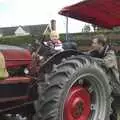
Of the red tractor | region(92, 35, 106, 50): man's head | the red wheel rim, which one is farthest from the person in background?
the red wheel rim

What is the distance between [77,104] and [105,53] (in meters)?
1.29

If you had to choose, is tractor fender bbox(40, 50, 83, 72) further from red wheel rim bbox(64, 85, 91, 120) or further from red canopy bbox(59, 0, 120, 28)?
red canopy bbox(59, 0, 120, 28)

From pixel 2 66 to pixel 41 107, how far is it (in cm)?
74

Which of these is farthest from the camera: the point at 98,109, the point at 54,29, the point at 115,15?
the point at 115,15

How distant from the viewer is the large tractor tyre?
249 inches

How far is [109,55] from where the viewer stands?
7.62 metres

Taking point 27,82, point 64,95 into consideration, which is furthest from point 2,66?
point 64,95

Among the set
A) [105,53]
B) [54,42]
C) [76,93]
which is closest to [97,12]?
[105,53]

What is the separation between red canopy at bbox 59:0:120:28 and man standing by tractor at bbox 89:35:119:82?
70cm

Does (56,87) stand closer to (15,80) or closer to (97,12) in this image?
(15,80)

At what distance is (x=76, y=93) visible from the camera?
6863 millimetres

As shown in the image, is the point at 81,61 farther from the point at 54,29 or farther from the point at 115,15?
the point at 115,15

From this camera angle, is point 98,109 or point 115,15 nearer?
point 98,109

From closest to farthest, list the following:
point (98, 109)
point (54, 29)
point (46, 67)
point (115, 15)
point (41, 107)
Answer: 1. point (41, 107)
2. point (46, 67)
3. point (98, 109)
4. point (54, 29)
5. point (115, 15)
